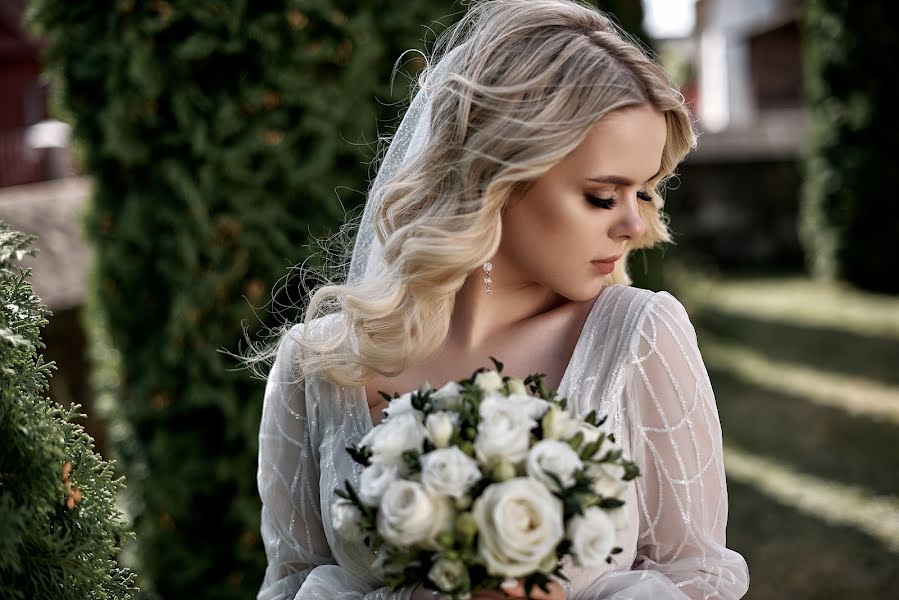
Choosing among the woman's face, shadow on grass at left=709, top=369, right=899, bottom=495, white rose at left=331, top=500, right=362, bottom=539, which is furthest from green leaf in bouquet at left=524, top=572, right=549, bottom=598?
shadow on grass at left=709, top=369, right=899, bottom=495

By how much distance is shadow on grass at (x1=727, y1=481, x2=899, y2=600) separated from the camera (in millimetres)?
5039

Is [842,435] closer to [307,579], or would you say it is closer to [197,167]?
[197,167]

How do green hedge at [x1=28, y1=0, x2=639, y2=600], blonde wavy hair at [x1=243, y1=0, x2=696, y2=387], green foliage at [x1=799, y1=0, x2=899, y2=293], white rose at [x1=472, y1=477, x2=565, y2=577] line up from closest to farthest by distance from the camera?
white rose at [x1=472, y1=477, x2=565, y2=577] → blonde wavy hair at [x1=243, y1=0, x2=696, y2=387] → green hedge at [x1=28, y1=0, x2=639, y2=600] → green foliage at [x1=799, y1=0, x2=899, y2=293]

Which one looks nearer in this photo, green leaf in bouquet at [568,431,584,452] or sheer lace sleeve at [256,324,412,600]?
green leaf in bouquet at [568,431,584,452]

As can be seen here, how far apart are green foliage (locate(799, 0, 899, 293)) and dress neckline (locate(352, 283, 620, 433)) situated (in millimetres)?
10662

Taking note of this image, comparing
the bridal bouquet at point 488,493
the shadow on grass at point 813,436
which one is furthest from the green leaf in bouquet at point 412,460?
the shadow on grass at point 813,436

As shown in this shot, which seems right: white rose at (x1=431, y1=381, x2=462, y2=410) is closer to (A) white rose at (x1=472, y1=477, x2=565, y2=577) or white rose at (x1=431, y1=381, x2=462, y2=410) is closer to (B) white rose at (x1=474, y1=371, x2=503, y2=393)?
(B) white rose at (x1=474, y1=371, x2=503, y2=393)

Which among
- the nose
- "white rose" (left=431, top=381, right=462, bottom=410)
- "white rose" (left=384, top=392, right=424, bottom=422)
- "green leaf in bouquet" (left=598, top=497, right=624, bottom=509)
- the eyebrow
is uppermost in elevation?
the eyebrow

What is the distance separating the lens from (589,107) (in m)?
1.99

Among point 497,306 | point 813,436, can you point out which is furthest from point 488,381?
point 813,436

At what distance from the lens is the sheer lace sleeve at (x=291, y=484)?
2.40 metres

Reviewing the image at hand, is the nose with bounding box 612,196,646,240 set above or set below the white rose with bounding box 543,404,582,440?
above

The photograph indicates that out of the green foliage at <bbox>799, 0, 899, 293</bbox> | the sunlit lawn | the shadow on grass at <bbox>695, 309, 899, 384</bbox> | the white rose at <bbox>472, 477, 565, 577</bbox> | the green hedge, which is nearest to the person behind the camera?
the white rose at <bbox>472, 477, 565, 577</bbox>

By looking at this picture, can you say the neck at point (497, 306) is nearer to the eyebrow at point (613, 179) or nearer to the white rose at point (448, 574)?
the eyebrow at point (613, 179)
